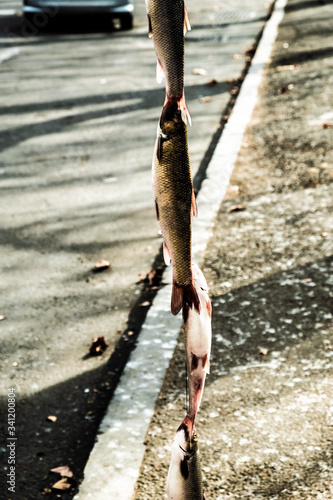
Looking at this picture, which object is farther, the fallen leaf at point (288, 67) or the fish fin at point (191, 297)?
the fallen leaf at point (288, 67)

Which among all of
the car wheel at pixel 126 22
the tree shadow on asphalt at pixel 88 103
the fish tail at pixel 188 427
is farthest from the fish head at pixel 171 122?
the car wheel at pixel 126 22

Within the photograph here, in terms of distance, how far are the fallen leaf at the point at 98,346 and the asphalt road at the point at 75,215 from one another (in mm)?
31

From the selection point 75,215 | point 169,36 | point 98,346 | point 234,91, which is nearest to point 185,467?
point 169,36

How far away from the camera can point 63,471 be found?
2914mm

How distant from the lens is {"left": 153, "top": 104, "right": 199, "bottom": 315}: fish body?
50.3 inches

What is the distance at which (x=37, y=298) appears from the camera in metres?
4.28

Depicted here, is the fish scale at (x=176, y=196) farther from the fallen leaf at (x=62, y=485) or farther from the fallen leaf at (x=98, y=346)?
the fallen leaf at (x=98, y=346)

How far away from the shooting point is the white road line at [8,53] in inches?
420

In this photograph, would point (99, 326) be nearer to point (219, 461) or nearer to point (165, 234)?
point (219, 461)

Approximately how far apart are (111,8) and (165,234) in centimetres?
1156

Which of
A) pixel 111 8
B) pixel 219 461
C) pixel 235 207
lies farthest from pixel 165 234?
pixel 111 8

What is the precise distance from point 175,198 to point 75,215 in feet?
13.7

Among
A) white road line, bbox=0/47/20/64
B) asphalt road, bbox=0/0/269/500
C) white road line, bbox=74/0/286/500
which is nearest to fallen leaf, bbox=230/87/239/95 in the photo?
asphalt road, bbox=0/0/269/500

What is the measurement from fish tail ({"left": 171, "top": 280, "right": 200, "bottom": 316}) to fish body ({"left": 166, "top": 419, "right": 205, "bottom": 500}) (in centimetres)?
30
